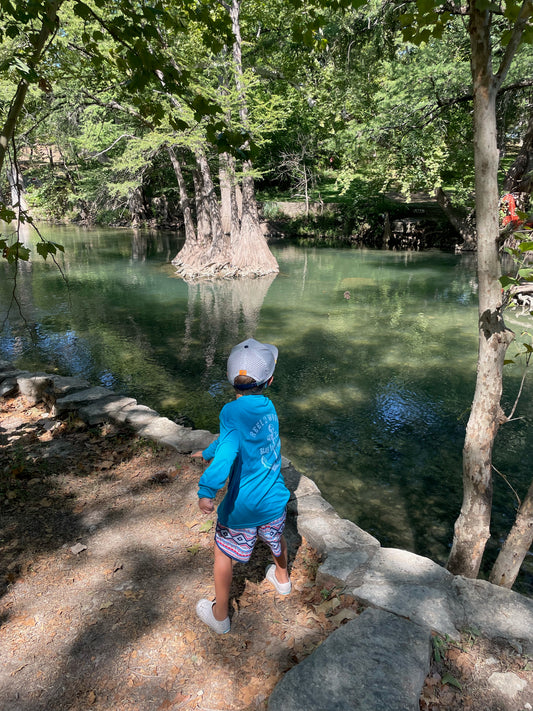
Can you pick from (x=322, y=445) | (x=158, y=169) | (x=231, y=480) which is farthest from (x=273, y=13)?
(x=231, y=480)

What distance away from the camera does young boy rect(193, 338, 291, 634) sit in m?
2.49

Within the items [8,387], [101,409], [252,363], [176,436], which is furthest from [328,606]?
[8,387]

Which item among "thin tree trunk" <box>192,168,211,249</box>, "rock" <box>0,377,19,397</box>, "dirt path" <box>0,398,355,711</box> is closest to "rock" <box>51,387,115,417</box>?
"rock" <box>0,377,19,397</box>

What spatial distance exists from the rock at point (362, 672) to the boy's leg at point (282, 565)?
52 centimetres

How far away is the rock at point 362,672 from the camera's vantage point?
206 centimetres

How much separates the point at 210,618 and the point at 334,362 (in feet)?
21.9

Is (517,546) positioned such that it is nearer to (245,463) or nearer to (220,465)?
(245,463)

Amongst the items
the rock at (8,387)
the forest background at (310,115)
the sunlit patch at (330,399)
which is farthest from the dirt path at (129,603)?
the sunlit patch at (330,399)

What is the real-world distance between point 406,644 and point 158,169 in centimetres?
3073

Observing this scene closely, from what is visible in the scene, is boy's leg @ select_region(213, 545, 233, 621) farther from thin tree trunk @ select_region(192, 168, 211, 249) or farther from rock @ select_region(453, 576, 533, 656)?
thin tree trunk @ select_region(192, 168, 211, 249)

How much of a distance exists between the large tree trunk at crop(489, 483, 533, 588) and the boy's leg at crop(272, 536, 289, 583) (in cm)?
140

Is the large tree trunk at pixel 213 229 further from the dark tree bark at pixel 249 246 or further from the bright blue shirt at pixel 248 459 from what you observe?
the bright blue shirt at pixel 248 459

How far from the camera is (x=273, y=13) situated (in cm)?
1986

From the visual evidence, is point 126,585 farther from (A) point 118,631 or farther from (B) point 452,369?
(B) point 452,369
